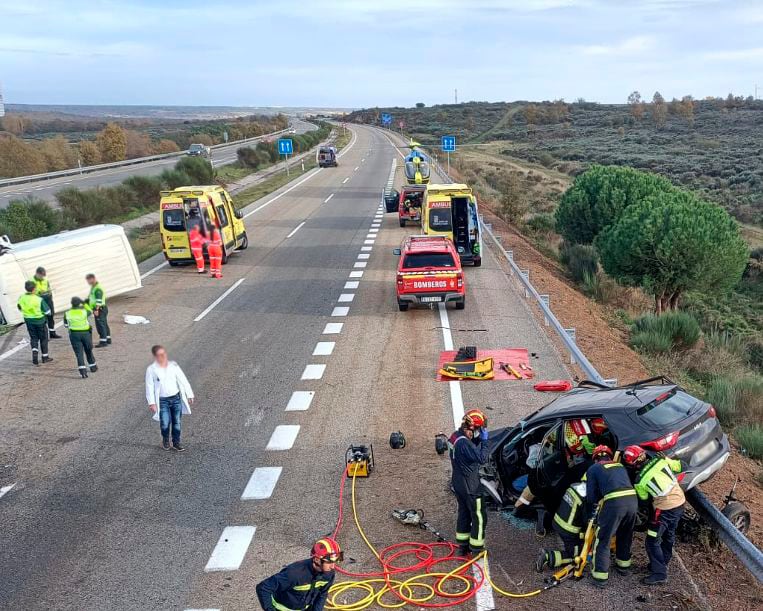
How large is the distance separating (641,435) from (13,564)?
646 cm

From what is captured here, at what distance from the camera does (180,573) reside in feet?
23.8

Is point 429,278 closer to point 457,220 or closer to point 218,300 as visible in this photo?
point 218,300

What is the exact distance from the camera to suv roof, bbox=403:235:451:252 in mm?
16609

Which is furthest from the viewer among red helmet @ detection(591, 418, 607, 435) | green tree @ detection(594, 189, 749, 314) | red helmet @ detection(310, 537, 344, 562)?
green tree @ detection(594, 189, 749, 314)

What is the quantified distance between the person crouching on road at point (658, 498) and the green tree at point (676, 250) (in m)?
15.4

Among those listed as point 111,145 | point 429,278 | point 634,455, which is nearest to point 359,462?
point 634,455

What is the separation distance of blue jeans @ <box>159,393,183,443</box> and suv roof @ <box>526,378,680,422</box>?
15.8 feet

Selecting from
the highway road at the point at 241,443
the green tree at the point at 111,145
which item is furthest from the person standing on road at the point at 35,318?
the green tree at the point at 111,145

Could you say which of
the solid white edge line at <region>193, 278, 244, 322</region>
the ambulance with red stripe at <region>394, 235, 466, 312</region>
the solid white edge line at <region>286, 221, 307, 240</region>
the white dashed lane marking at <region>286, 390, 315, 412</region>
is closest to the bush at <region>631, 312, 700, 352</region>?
the ambulance with red stripe at <region>394, 235, 466, 312</region>

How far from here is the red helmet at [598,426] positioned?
7.33 m

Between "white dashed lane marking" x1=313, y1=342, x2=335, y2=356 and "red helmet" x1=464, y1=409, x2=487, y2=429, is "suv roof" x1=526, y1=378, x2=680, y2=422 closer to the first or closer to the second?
"red helmet" x1=464, y1=409, x2=487, y2=429

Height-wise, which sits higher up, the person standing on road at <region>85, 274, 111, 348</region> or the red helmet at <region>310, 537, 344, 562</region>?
the red helmet at <region>310, 537, 344, 562</region>

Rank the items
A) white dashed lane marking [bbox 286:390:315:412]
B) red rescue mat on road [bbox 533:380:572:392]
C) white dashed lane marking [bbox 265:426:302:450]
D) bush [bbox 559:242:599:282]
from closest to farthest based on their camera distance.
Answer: white dashed lane marking [bbox 265:426:302:450] → white dashed lane marking [bbox 286:390:315:412] → red rescue mat on road [bbox 533:380:572:392] → bush [bbox 559:242:599:282]

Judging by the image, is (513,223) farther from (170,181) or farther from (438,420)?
(438,420)
